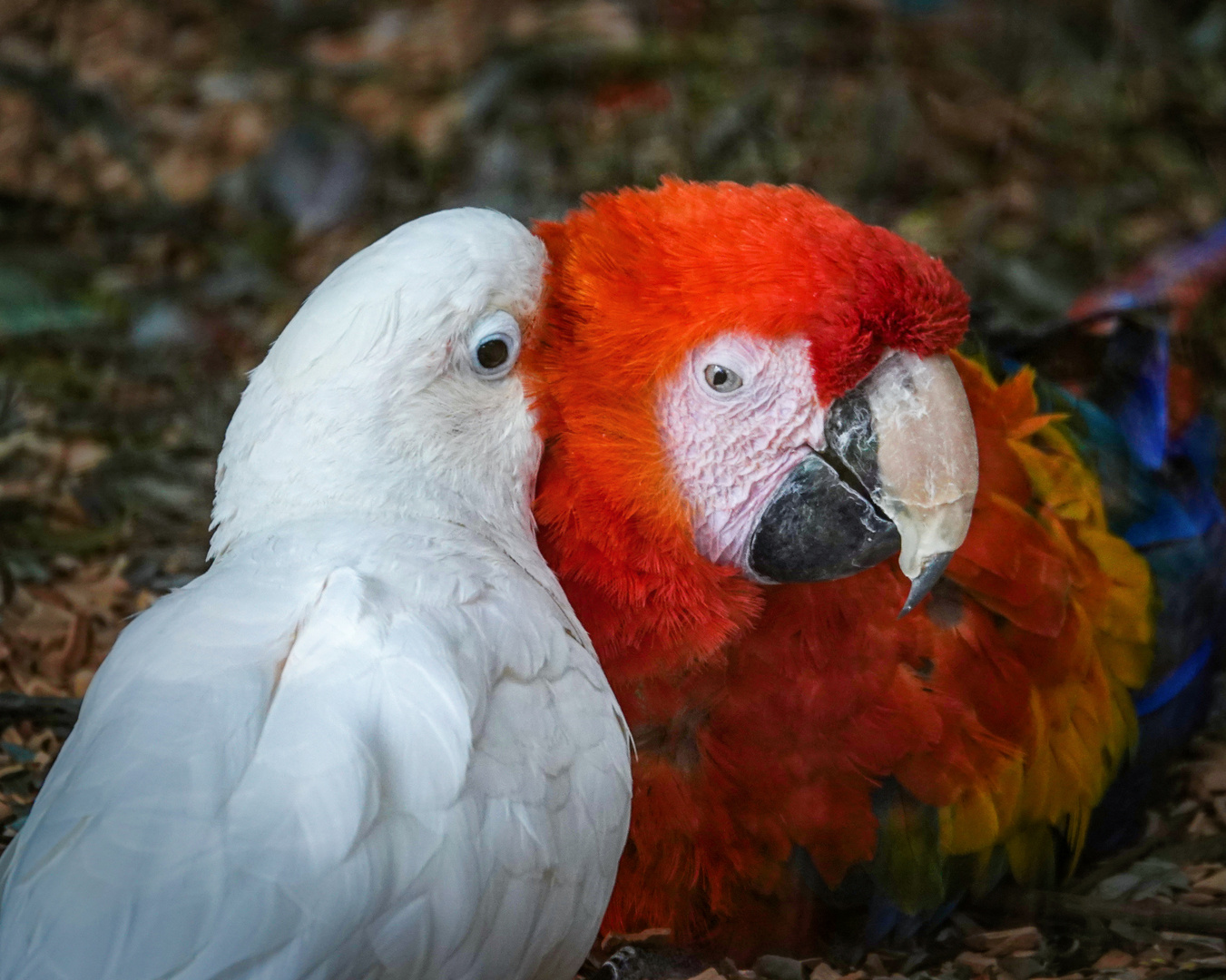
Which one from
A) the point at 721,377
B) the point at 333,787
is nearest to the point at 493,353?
the point at 721,377

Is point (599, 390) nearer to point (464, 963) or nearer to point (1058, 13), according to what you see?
point (464, 963)

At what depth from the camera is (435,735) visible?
1.02m

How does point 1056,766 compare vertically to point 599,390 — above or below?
below

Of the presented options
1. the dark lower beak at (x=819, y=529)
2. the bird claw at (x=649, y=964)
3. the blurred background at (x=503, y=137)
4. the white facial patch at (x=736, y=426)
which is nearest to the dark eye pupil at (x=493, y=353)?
the white facial patch at (x=736, y=426)

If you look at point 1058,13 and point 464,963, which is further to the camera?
point 1058,13

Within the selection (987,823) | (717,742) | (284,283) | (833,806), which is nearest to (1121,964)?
(987,823)

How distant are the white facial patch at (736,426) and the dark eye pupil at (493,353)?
17cm

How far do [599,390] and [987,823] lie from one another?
28.4 inches

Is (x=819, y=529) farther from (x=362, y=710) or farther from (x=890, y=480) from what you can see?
(x=362, y=710)

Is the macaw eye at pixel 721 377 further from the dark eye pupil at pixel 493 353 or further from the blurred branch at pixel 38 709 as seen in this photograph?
the blurred branch at pixel 38 709

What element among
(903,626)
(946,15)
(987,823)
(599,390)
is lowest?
(987,823)

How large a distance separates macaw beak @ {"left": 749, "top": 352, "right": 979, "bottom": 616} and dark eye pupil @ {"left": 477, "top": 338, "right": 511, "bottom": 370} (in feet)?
1.05

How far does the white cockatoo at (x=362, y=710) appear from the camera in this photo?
3.01 feet

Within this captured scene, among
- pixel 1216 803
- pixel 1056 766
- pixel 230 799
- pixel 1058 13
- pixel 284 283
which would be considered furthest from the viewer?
pixel 1058 13
